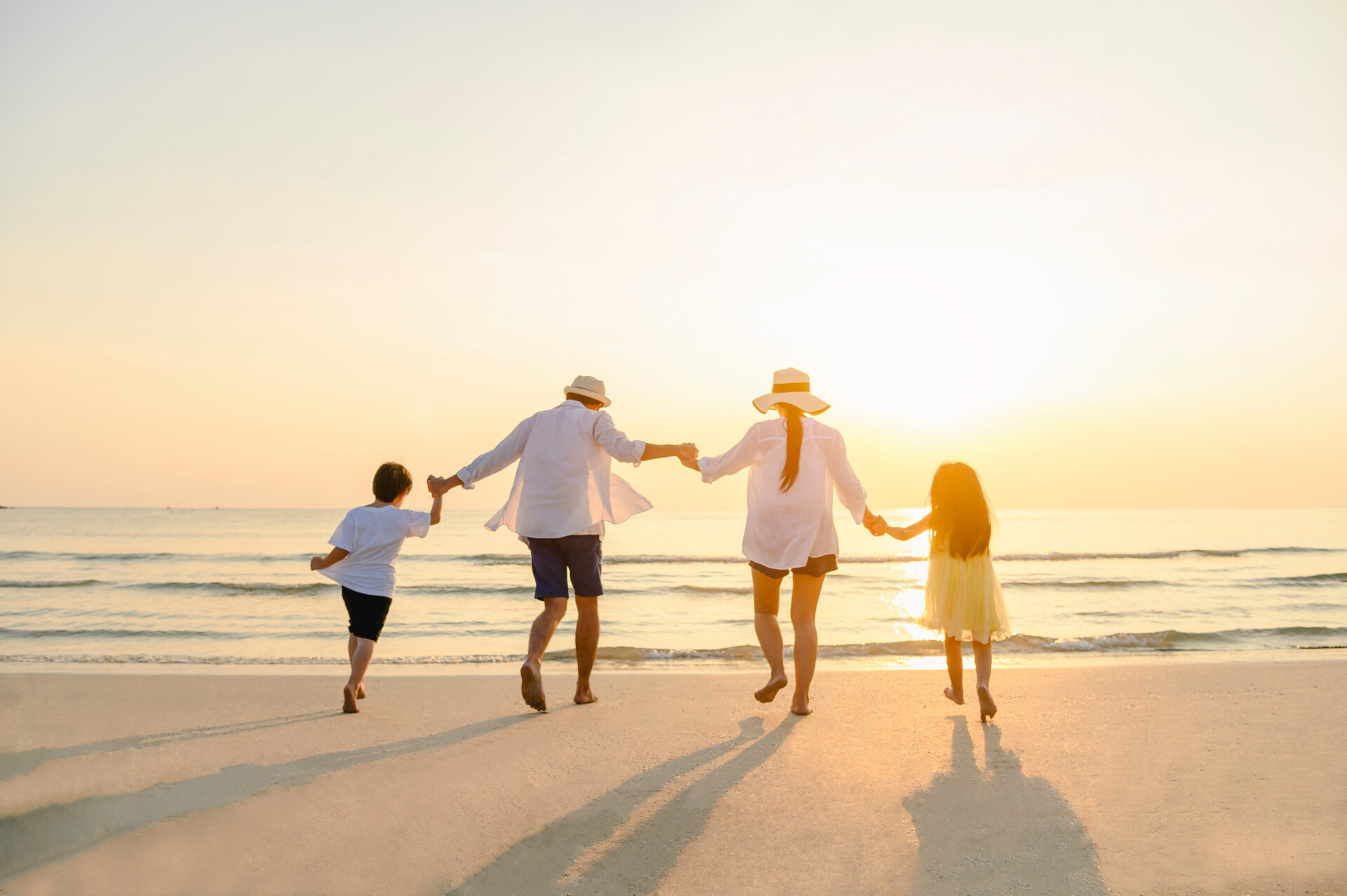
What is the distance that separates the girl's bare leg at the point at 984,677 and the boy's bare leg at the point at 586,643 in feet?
8.36

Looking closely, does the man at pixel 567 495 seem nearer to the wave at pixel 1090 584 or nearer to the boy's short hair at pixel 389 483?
the boy's short hair at pixel 389 483

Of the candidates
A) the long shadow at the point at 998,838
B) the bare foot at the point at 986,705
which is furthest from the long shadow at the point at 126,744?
the bare foot at the point at 986,705

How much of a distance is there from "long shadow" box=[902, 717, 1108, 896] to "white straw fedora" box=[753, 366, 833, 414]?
7.97 feet

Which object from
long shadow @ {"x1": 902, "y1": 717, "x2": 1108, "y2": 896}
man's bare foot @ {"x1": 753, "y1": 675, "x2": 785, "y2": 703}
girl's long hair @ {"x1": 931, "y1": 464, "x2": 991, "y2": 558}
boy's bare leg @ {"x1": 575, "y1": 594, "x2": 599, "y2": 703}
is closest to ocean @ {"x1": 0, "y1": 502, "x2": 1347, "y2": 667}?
girl's long hair @ {"x1": 931, "y1": 464, "x2": 991, "y2": 558}

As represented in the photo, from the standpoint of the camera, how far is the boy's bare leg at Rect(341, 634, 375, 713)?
5.58 m

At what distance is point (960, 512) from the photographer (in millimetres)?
5492

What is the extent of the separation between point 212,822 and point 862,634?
9664 mm

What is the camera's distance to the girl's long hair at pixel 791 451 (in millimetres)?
5453

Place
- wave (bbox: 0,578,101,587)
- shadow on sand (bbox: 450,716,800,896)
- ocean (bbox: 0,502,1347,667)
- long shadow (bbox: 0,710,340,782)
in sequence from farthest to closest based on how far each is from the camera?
1. wave (bbox: 0,578,101,587)
2. ocean (bbox: 0,502,1347,667)
3. long shadow (bbox: 0,710,340,782)
4. shadow on sand (bbox: 450,716,800,896)

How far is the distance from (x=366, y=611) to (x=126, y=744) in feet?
5.04

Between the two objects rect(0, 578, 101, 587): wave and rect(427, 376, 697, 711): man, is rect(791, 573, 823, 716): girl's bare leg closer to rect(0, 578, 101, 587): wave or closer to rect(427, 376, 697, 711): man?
rect(427, 376, 697, 711): man

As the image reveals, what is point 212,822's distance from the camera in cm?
329

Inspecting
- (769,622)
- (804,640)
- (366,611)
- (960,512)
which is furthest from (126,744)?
(960,512)

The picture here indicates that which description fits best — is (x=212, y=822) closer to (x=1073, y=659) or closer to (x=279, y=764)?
(x=279, y=764)
